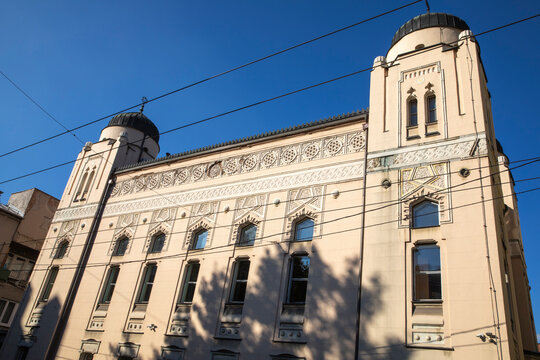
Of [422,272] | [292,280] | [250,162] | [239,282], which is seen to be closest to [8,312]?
[239,282]

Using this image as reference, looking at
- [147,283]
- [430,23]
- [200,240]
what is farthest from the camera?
[147,283]

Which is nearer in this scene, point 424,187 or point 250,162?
point 424,187

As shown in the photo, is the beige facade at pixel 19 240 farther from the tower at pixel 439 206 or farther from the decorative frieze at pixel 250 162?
the tower at pixel 439 206

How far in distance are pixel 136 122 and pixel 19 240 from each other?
10936mm

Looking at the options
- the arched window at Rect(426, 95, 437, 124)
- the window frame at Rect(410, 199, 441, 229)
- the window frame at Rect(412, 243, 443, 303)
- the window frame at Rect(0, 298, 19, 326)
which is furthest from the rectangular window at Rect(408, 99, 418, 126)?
the window frame at Rect(0, 298, 19, 326)

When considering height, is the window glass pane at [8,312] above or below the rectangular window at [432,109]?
below

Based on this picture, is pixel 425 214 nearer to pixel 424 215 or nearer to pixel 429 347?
pixel 424 215

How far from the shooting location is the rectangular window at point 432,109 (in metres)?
13.3

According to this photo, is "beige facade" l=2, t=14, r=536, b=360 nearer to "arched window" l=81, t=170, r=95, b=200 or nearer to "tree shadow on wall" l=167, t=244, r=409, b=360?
"tree shadow on wall" l=167, t=244, r=409, b=360

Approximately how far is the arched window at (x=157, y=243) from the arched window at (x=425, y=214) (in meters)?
10.2

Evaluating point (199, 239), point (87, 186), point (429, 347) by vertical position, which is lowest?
point (429, 347)

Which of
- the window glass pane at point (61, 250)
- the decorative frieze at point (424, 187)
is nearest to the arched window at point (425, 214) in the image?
the decorative frieze at point (424, 187)

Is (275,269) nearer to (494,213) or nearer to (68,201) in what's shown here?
(494,213)

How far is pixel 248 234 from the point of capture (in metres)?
15.2
